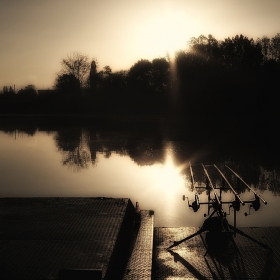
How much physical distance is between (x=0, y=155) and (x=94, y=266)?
434 inches

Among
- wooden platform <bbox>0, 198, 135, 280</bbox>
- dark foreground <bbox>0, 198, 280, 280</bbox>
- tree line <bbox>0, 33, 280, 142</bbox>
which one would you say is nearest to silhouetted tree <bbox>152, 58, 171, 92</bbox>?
tree line <bbox>0, 33, 280, 142</bbox>

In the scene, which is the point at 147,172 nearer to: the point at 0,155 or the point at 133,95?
the point at 0,155

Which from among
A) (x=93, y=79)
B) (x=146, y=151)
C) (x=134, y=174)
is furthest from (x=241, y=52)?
(x=134, y=174)

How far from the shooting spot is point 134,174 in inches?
434

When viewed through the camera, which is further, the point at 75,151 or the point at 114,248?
the point at 75,151

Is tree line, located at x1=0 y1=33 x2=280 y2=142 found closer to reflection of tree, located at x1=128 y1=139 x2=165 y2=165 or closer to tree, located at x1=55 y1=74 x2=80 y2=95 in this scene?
tree, located at x1=55 y1=74 x2=80 y2=95

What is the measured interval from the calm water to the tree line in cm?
802

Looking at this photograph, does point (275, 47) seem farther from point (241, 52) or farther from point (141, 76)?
point (141, 76)

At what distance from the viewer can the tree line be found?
3161 cm

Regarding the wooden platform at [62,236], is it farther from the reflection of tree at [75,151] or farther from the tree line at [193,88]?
the tree line at [193,88]

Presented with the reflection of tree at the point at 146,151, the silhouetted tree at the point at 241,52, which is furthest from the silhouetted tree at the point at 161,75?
the reflection of tree at the point at 146,151

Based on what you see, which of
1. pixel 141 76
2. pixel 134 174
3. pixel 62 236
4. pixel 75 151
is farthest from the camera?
pixel 141 76

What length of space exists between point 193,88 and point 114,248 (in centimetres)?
3288

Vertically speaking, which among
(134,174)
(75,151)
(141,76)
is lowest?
(134,174)
